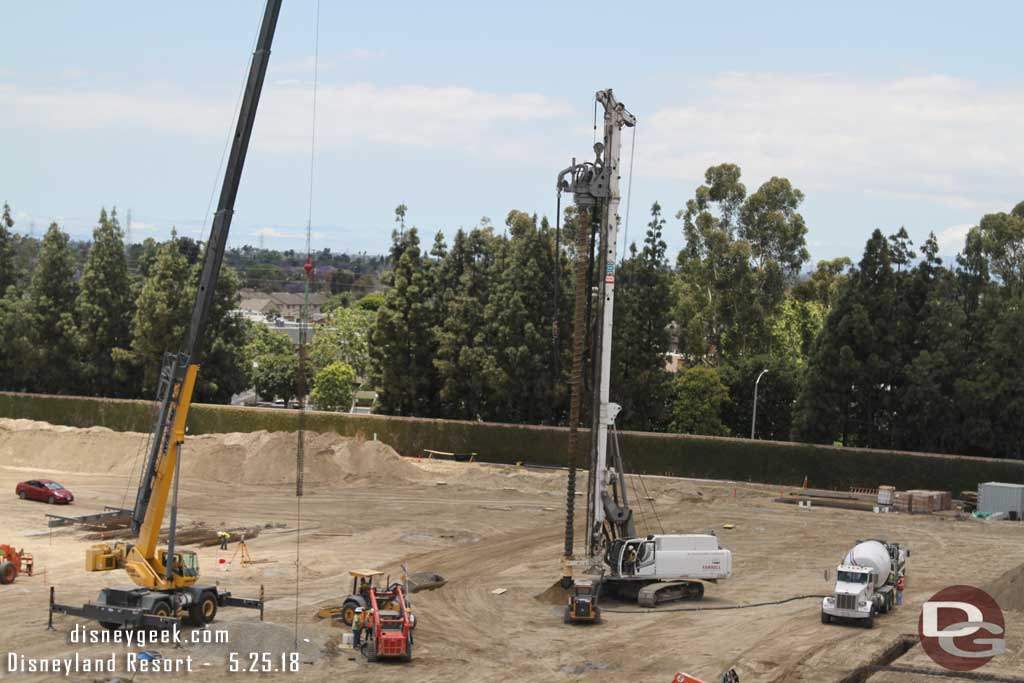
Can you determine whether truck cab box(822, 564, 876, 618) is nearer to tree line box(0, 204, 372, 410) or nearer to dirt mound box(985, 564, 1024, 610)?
dirt mound box(985, 564, 1024, 610)

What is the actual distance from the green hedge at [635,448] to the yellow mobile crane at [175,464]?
129ft

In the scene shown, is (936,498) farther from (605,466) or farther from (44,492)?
(44,492)

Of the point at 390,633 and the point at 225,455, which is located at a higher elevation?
the point at 225,455

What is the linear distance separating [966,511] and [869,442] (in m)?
11.7

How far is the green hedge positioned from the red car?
75.8 ft

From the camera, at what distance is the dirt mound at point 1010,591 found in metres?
38.6

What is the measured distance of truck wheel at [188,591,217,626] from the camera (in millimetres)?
33125

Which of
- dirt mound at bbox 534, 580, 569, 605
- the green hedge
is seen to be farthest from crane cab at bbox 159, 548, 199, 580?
the green hedge

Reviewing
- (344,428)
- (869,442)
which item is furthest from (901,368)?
(344,428)

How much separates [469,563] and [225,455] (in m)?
26.1

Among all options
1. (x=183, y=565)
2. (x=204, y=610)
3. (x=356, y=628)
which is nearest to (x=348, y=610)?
(x=356, y=628)

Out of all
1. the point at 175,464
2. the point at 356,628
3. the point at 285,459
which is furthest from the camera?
the point at 285,459

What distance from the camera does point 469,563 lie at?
45.5m

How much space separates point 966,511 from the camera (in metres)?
63.6
